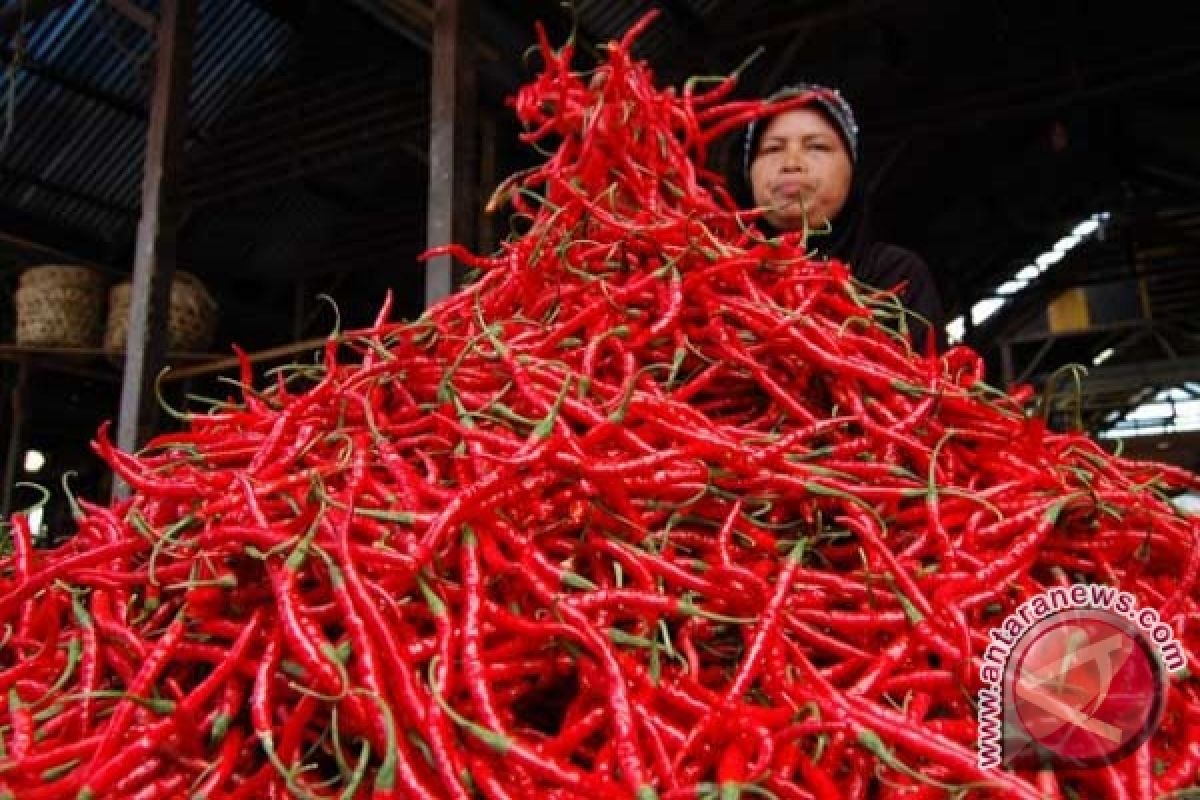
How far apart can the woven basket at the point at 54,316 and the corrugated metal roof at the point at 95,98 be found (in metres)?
1.15

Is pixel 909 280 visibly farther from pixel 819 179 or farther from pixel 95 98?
pixel 95 98

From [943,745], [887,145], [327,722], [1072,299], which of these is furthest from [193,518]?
[1072,299]

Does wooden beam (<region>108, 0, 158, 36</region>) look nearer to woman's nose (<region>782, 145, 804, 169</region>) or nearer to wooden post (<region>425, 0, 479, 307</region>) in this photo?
wooden post (<region>425, 0, 479, 307</region>)

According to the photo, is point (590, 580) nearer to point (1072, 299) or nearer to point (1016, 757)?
point (1016, 757)

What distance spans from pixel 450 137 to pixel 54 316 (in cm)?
407

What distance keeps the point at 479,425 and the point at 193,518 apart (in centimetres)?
42

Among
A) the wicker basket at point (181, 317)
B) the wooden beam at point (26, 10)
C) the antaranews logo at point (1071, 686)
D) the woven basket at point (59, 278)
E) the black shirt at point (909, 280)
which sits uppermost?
the wooden beam at point (26, 10)

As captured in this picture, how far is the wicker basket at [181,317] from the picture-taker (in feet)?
19.7

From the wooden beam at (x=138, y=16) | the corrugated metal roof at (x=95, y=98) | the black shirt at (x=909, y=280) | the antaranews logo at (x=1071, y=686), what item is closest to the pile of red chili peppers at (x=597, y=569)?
the antaranews logo at (x=1071, y=686)

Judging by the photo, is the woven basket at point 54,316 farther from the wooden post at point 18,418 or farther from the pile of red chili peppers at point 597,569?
the pile of red chili peppers at point 597,569

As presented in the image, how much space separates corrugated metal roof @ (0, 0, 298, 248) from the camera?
6.26 m

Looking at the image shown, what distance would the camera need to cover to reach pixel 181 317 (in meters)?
6.02

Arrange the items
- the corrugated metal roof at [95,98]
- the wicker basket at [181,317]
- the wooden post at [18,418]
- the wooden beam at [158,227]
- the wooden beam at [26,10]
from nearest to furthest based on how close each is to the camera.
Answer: the wooden beam at [158,227], the wooden beam at [26,10], the wicker basket at [181,317], the corrugated metal roof at [95,98], the wooden post at [18,418]

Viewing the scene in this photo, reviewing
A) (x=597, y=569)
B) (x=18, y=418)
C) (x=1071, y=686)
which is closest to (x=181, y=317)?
(x=18, y=418)
